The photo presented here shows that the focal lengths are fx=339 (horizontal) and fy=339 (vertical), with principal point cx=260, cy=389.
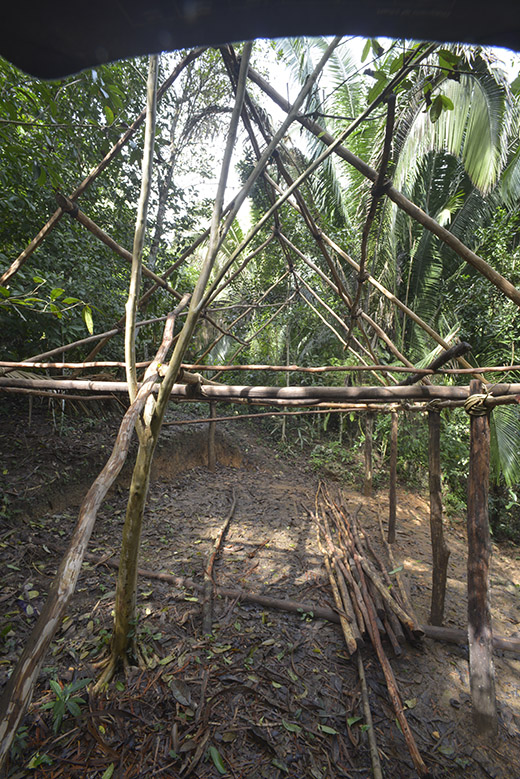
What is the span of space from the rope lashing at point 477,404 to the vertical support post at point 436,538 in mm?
829

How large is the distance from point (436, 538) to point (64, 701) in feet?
10.1

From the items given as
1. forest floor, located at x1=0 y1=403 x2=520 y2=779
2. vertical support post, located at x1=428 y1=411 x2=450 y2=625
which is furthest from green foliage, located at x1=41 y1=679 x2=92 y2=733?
vertical support post, located at x1=428 y1=411 x2=450 y2=625

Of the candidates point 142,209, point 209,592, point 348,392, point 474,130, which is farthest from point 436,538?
point 474,130

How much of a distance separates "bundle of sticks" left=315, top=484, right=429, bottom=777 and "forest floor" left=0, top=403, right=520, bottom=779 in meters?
0.13

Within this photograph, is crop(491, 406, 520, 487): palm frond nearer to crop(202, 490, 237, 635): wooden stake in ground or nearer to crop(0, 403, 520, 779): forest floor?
crop(0, 403, 520, 779): forest floor

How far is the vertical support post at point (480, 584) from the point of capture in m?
2.21

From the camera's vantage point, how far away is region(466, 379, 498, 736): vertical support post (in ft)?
7.25

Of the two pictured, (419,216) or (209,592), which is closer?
(419,216)

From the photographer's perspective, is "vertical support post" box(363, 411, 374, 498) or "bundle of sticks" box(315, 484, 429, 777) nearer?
"bundle of sticks" box(315, 484, 429, 777)

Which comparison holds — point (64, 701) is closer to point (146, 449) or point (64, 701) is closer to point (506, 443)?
point (146, 449)

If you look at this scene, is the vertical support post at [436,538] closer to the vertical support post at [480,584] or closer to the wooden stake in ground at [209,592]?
the vertical support post at [480,584]

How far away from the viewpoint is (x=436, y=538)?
3.20 meters

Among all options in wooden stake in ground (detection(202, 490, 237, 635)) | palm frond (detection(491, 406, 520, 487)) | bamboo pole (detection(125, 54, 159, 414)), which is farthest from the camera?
palm frond (detection(491, 406, 520, 487))

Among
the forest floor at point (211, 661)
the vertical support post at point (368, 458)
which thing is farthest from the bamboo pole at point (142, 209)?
the vertical support post at point (368, 458)
